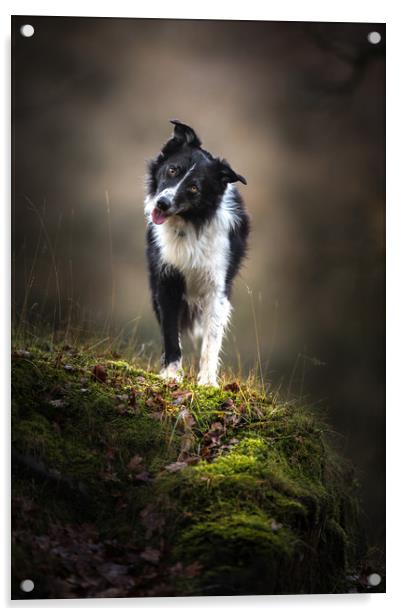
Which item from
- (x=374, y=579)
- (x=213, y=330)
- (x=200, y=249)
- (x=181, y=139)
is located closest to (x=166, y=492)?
(x=374, y=579)

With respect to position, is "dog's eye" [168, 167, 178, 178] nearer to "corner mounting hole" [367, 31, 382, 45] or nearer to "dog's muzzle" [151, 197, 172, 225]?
"dog's muzzle" [151, 197, 172, 225]

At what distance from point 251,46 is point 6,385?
7.25ft

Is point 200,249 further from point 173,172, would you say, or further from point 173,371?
point 173,371

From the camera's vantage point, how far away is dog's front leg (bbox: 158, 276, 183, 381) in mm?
4840

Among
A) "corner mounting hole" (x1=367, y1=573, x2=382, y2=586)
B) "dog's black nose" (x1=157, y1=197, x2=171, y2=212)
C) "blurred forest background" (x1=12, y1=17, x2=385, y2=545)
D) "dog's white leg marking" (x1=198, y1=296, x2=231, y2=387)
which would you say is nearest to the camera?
"corner mounting hole" (x1=367, y1=573, x2=382, y2=586)

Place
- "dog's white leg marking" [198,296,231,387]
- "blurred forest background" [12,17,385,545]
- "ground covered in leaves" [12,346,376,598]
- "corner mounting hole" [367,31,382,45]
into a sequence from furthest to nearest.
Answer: "dog's white leg marking" [198,296,231,387], "corner mounting hole" [367,31,382,45], "blurred forest background" [12,17,385,545], "ground covered in leaves" [12,346,376,598]

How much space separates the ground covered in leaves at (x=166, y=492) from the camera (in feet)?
11.9

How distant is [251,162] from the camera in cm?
488

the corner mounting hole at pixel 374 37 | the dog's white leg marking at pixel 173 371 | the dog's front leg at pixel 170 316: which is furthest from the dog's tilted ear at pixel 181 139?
the dog's white leg marking at pixel 173 371

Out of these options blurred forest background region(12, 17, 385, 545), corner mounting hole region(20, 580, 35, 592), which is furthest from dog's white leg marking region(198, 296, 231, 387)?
corner mounting hole region(20, 580, 35, 592)

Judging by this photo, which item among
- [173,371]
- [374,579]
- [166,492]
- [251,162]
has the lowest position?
[374,579]

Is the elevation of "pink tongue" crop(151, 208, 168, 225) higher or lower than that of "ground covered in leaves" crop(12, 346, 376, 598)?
higher

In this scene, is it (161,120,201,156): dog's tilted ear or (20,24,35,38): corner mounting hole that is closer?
(20,24,35,38): corner mounting hole
